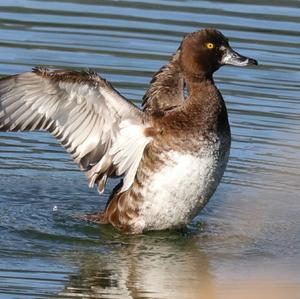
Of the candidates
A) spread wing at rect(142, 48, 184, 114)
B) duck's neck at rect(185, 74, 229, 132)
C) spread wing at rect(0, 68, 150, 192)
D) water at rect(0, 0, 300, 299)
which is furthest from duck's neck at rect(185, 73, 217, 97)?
water at rect(0, 0, 300, 299)

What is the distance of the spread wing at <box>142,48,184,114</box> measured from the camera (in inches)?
464

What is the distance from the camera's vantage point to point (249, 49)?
15.6 metres

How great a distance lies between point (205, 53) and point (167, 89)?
3.11 feet

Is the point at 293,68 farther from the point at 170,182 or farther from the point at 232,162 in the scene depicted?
the point at 170,182

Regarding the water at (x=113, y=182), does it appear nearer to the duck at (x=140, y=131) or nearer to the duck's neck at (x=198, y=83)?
the duck at (x=140, y=131)

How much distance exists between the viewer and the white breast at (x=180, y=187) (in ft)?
34.5

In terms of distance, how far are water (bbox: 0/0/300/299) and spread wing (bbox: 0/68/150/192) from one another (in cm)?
56

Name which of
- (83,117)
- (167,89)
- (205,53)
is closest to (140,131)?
(83,117)

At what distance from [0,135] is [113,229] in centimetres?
239

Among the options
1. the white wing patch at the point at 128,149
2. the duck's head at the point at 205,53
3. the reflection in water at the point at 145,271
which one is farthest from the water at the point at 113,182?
the duck's head at the point at 205,53

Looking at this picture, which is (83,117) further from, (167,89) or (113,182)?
(113,182)

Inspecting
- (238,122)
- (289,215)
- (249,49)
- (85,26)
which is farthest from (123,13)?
(289,215)

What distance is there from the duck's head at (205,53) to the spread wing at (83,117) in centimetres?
67

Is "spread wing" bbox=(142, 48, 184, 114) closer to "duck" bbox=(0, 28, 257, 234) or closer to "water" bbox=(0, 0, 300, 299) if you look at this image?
"duck" bbox=(0, 28, 257, 234)
